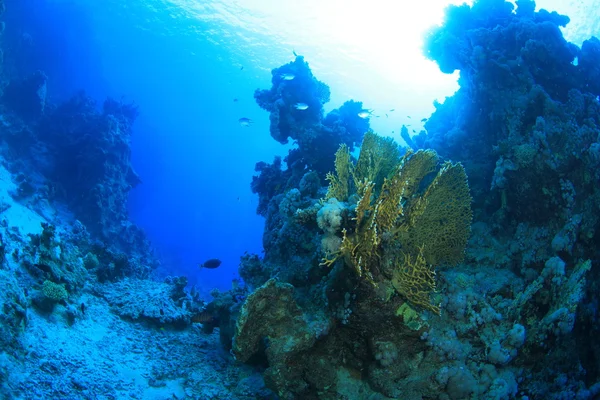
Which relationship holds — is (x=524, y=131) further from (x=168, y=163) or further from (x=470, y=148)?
(x=168, y=163)

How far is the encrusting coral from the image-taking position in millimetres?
4238

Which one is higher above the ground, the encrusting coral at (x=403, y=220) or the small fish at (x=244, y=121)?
the small fish at (x=244, y=121)

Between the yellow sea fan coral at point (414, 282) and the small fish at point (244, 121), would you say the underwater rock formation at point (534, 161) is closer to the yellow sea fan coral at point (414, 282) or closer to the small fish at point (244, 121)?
the yellow sea fan coral at point (414, 282)

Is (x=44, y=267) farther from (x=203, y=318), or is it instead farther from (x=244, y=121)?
(x=244, y=121)

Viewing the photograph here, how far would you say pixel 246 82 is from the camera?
5088 cm

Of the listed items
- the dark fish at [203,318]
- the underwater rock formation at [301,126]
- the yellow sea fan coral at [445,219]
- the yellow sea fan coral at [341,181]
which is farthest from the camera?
the underwater rock formation at [301,126]

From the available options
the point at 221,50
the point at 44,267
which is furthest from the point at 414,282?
the point at 221,50

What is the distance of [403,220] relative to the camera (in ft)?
16.1

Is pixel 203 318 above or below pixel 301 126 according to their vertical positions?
below

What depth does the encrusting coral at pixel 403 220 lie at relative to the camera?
4.24 meters

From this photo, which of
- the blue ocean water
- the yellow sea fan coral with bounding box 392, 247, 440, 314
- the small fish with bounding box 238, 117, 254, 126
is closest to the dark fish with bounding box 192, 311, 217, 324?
the blue ocean water

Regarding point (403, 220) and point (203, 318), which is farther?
point (203, 318)

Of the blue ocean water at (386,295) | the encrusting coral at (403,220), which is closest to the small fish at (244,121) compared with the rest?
the blue ocean water at (386,295)

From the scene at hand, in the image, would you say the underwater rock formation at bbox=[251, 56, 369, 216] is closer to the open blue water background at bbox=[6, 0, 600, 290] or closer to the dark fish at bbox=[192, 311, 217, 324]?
the open blue water background at bbox=[6, 0, 600, 290]
